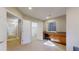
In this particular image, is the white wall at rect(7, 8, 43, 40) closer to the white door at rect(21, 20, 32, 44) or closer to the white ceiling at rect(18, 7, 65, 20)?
the white ceiling at rect(18, 7, 65, 20)

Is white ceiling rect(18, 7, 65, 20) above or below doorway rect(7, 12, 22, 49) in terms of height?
above

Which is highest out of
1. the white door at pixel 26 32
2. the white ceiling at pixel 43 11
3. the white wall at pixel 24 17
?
the white ceiling at pixel 43 11

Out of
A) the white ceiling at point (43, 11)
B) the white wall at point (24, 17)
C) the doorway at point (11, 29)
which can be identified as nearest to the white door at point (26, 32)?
the white wall at point (24, 17)

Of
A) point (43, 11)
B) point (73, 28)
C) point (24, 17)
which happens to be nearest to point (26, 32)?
point (24, 17)

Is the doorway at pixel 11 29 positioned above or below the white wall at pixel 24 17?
below

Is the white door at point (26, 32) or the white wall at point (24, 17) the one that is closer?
the white wall at point (24, 17)

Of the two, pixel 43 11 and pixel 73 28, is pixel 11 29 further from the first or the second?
pixel 73 28

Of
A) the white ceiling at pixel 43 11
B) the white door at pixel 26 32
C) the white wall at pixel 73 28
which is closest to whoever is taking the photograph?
the white wall at pixel 73 28

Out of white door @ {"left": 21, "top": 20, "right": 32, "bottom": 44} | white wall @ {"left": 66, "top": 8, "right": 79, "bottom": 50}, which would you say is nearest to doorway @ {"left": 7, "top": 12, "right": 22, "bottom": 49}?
white door @ {"left": 21, "top": 20, "right": 32, "bottom": 44}

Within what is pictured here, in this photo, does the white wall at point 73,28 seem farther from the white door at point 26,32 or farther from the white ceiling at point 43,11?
the white door at point 26,32

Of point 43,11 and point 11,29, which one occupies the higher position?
point 43,11
